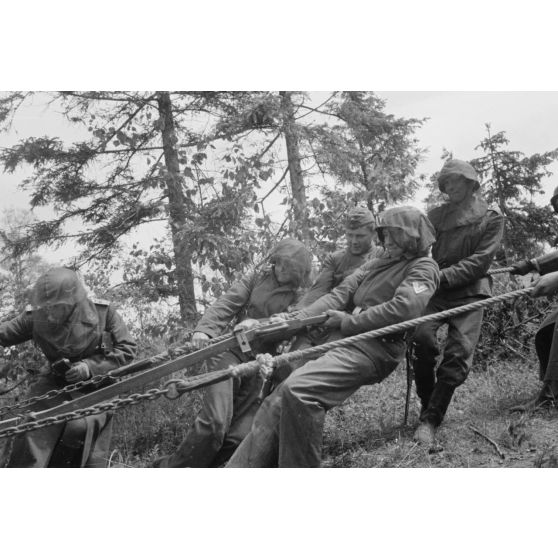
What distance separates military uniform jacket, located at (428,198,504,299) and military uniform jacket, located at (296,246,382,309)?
57 centimetres

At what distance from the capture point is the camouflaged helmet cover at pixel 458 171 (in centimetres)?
533

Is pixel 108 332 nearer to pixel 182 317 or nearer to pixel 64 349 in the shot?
pixel 64 349

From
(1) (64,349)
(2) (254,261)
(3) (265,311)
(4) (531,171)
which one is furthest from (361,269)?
(1) (64,349)

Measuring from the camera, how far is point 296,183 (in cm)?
618

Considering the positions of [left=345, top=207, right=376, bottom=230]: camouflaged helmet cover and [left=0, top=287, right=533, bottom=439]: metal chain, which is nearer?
[left=0, top=287, right=533, bottom=439]: metal chain

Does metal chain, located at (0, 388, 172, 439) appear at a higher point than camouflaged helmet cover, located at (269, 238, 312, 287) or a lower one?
lower

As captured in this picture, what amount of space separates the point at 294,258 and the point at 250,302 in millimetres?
527

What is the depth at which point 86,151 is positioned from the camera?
6523 millimetres

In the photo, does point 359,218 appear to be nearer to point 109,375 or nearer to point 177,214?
point 177,214

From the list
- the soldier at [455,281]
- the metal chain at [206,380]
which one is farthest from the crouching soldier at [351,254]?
the metal chain at [206,380]

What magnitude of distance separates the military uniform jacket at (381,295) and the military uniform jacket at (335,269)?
307mm

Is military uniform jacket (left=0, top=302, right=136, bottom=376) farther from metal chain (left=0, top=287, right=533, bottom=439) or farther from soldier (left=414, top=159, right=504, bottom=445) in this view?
soldier (left=414, top=159, right=504, bottom=445)

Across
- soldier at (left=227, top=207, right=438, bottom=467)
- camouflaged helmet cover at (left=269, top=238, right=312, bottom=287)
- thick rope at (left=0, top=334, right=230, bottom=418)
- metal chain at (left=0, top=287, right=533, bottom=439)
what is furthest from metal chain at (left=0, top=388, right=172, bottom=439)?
camouflaged helmet cover at (left=269, top=238, right=312, bottom=287)

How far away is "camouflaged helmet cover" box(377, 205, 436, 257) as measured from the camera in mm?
4645
